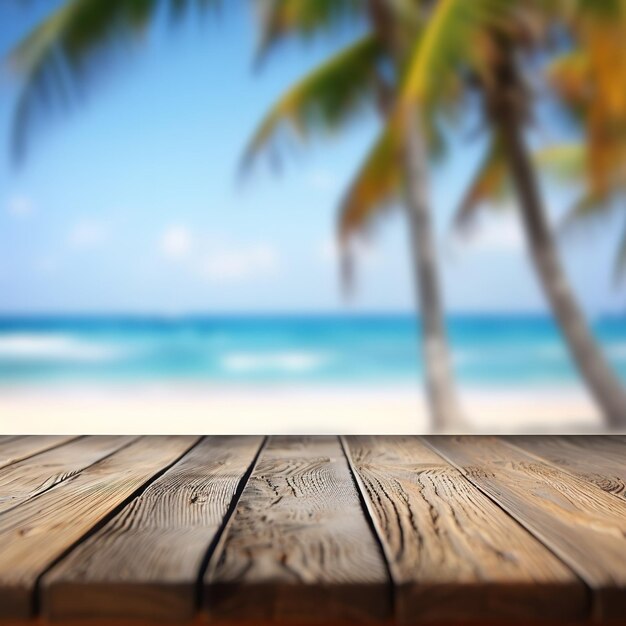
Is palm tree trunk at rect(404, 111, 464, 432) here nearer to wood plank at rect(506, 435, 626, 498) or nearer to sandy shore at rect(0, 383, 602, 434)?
sandy shore at rect(0, 383, 602, 434)

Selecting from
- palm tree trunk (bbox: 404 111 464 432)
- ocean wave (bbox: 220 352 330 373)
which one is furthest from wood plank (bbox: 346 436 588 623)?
ocean wave (bbox: 220 352 330 373)

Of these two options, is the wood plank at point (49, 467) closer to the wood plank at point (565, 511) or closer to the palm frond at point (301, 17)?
the wood plank at point (565, 511)

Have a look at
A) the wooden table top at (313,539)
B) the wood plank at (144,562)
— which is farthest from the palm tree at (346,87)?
the wood plank at (144,562)

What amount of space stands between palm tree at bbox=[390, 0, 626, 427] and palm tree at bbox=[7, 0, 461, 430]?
0.74ft

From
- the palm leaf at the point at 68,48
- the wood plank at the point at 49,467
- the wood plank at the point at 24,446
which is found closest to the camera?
the wood plank at the point at 49,467

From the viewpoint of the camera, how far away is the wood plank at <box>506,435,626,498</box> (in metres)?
1.47

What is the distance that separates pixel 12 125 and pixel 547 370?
230cm

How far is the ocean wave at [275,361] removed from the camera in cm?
347

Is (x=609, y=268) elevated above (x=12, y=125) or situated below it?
below

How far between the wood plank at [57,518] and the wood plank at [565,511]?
62 cm

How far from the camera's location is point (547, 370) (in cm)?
289

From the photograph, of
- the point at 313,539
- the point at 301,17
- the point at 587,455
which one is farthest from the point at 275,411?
the point at 313,539

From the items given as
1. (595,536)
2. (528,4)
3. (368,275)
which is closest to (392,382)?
(368,275)

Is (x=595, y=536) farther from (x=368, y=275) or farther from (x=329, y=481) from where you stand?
(x=368, y=275)
